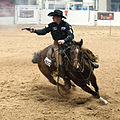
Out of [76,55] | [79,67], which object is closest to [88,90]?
[79,67]

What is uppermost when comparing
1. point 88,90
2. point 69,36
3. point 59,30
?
point 59,30

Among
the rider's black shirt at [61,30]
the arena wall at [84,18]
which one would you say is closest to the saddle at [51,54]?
the rider's black shirt at [61,30]

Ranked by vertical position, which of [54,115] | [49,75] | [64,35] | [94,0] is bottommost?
[54,115]

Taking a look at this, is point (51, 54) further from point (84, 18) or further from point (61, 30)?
point (84, 18)

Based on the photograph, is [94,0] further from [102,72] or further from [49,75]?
[49,75]

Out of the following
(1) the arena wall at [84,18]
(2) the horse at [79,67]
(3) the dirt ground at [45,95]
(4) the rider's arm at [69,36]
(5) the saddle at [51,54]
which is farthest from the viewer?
(1) the arena wall at [84,18]

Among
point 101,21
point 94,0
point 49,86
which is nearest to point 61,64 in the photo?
point 49,86

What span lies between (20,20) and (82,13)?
564cm

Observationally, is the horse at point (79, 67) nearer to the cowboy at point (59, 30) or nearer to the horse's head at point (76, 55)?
the horse's head at point (76, 55)

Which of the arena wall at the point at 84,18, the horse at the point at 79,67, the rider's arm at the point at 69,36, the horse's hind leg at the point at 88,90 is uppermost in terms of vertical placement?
the arena wall at the point at 84,18

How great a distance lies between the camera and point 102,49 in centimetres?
1462

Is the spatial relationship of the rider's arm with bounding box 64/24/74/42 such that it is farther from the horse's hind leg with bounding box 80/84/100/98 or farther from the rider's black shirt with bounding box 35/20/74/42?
the horse's hind leg with bounding box 80/84/100/98

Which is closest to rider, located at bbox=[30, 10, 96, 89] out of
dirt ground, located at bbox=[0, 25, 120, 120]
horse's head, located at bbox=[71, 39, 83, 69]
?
horse's head, located at bbox=[71, 39, 83, 69]

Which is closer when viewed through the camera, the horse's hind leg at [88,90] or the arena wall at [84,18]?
the horse's hind leg at [88,90]
